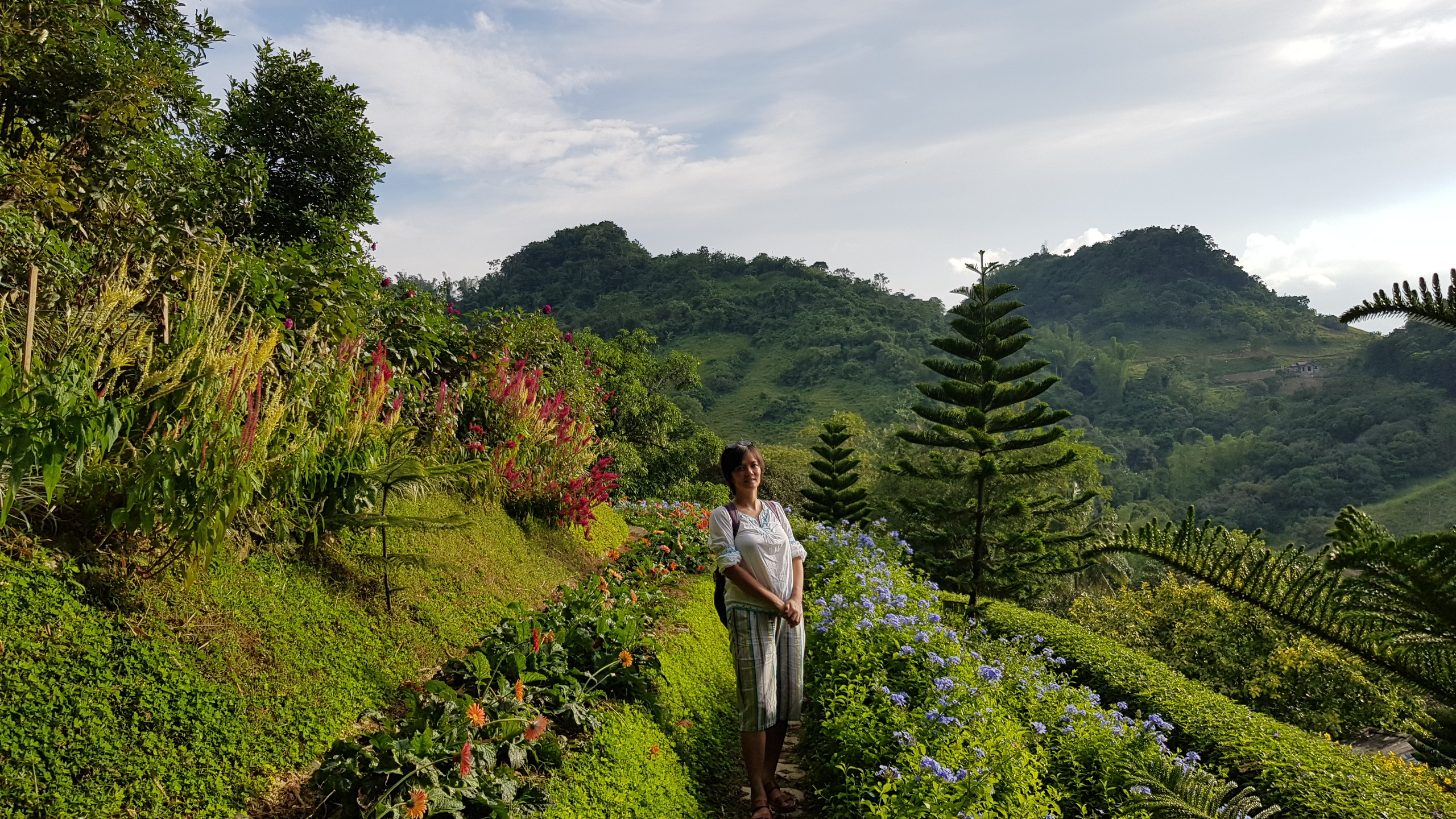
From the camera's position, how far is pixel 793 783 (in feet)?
14.0

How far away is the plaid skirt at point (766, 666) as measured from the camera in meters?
3.39

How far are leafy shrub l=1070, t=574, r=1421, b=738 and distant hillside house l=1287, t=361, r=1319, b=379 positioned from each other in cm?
6136

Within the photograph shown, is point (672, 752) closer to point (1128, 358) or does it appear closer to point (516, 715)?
point (516, 715)

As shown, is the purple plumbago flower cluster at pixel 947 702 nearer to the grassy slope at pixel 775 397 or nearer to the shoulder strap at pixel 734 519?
the shoulder strap at pixel 734 519

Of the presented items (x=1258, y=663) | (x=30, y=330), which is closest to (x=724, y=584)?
(x=30, y=330)

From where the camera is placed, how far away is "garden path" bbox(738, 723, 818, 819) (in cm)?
379

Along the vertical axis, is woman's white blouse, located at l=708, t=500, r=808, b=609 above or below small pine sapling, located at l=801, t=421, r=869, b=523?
above

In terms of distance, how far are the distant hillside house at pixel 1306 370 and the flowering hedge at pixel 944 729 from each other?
6975 centimetres

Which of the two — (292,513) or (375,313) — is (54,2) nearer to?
(375,313)

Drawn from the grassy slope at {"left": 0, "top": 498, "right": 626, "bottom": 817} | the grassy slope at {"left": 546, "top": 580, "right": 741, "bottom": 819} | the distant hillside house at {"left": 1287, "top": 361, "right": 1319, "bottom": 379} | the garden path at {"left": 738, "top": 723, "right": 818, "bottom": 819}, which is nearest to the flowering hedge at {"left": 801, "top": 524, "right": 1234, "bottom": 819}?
the garden path at {"left": 738, "top": 723, "right": 818, "bottom": 819}

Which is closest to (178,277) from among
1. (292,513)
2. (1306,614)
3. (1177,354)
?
(292,513)

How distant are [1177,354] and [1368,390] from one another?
70.9ft

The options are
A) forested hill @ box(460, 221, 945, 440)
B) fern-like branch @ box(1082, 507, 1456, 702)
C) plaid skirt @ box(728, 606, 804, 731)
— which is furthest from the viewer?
forested hill @ box(460, 221, 945, 440)

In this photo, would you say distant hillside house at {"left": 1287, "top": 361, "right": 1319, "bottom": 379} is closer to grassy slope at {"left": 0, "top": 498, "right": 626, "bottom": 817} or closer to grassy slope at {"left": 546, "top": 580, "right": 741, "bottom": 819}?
grassy slope at {"left": 546, "top": 580, "right": 741, "bottom": 819}
